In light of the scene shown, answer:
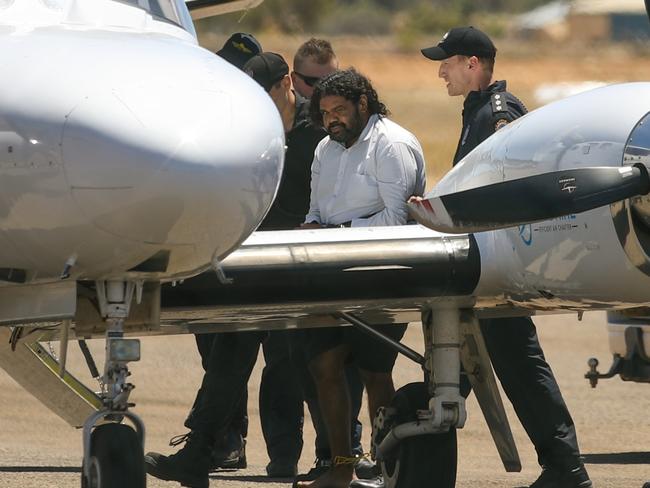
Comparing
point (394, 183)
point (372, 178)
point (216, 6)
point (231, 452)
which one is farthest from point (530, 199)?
point (216, 6)

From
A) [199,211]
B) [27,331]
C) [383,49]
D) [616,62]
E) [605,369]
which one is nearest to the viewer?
[199,211]

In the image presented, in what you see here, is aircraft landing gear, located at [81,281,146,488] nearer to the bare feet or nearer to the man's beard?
the man's beard

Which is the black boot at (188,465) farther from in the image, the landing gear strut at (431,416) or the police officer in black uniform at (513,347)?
the police officer in black uniform at (513,347)

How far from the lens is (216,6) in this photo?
11.4m

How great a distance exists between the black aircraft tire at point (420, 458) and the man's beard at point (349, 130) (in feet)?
4.22

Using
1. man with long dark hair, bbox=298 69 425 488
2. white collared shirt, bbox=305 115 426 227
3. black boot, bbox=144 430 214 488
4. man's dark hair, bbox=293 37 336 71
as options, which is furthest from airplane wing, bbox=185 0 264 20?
black boot, bbox=144 430 214 488

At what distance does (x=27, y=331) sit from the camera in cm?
723

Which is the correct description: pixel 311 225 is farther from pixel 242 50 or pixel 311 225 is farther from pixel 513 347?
pixel 242 50

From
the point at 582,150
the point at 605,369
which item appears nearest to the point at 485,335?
the point at 582,150

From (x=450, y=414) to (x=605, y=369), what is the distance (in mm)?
8923

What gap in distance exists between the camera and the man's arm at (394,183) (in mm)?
7676

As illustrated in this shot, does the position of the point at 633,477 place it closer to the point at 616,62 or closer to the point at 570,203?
the point at 570,203

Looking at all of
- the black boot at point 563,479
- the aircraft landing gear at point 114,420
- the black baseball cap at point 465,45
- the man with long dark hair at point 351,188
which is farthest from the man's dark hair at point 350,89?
the aircraft landing gear at point 114,420

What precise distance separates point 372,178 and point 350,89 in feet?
1.59
